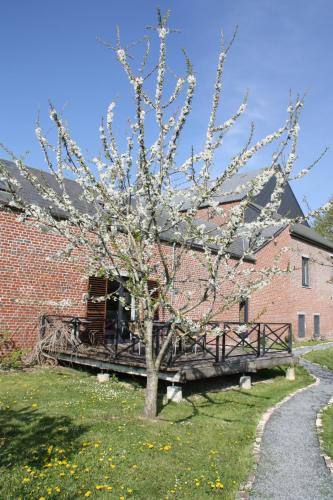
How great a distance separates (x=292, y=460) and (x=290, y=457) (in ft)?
0.36

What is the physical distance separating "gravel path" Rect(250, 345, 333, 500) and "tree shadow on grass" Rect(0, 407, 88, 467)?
2.46m

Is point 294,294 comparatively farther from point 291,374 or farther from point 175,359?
point 175,359

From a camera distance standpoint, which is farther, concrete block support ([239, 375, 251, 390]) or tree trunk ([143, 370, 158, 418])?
concrete block support ([239, 375, 251, 390])

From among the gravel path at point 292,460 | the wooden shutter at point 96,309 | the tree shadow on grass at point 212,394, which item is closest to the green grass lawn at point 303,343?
the tree shadow on grass at point 212,394

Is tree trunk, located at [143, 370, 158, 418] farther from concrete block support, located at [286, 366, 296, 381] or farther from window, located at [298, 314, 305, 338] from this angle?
window, located at [298, 314, 305, 338]

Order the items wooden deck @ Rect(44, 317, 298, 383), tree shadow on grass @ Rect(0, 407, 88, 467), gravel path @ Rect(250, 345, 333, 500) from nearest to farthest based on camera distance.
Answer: gravel path @ Rect(250, 345, 333, 500) → tree shadow on grass @ Rect(0, 407, 88, 467) → wooden deck @ Rect(44, 317, 298, 383)

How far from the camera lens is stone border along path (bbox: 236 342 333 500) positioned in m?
4.55

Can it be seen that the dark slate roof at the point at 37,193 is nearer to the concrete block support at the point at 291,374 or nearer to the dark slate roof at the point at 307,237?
the concrete block support at the point at 291,374

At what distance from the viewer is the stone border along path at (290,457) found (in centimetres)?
455

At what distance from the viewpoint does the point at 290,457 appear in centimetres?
560

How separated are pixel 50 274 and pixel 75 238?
4774mm

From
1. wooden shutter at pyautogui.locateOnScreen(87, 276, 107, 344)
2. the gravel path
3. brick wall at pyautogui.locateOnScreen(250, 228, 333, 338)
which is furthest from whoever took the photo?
brick wall at pyautogui.locateOnScreen(250, 228, 333, 338)

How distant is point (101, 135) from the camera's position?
654 centimetres

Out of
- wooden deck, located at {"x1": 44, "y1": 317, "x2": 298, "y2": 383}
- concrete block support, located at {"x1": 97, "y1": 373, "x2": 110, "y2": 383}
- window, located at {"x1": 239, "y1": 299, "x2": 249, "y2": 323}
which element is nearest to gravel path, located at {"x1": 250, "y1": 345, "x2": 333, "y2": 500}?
wooden deck, located at {"x1": 44, "y1": 317, "x2": 298, "y2": 383}
